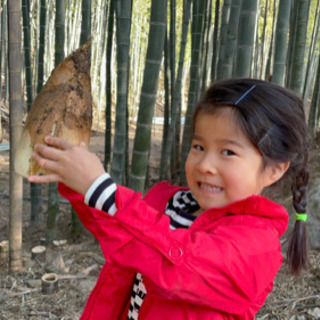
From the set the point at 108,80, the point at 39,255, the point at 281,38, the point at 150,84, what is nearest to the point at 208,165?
the point at 150,84

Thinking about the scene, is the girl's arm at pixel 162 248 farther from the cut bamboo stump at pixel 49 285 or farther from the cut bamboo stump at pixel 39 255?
the cut bamboo stump at pixel 39 255

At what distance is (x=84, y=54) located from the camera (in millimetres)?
923

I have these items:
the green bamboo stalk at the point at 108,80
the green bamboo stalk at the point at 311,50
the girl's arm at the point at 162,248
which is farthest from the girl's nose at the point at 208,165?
the green bamboo stalk at the point at 311,50

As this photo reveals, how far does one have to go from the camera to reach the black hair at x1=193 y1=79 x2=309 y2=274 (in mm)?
800

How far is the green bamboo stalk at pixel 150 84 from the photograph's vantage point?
154 centimetres

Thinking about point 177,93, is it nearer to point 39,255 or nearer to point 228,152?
point 39,255

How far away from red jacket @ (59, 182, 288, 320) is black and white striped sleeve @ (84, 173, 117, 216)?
12mm

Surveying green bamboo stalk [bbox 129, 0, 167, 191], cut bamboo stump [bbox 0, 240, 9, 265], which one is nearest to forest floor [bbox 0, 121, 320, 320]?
cut bamboo stump [bbox 0, 240, 9, 265]

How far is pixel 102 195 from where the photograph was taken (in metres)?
0.67

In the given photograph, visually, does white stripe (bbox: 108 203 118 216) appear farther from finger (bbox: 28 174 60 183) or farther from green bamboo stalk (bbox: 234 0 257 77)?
green bamboo stalk (bbox: 234 0 257 77)

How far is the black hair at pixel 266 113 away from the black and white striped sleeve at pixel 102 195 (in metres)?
0.28

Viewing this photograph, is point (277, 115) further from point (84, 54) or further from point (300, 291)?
point (300, 291)

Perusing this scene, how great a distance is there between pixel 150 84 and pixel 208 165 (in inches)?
37.0

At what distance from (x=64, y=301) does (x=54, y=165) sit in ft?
5.46
